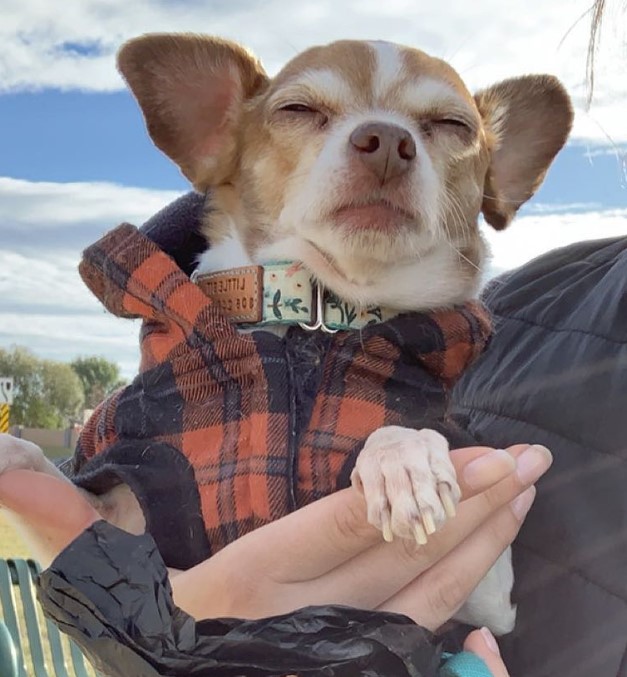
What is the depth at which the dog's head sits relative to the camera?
6.82ft

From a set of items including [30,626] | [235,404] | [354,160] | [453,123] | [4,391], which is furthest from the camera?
[4,391]

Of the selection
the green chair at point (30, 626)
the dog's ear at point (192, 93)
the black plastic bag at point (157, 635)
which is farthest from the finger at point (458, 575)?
the green chair at point (30, 626)

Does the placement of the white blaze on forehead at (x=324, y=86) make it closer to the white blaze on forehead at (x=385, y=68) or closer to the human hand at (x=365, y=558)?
the white blaze on forehead at (x=385, y=68)

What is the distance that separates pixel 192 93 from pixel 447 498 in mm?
1419

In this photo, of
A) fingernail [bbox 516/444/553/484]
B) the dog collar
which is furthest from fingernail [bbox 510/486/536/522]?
the dog collar

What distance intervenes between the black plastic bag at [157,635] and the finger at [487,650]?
13 centimetres

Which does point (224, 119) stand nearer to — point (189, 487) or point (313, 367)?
point (313, 367)

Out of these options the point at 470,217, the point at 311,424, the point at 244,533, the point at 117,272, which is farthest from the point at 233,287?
the point at 470,217

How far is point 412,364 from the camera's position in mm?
2047

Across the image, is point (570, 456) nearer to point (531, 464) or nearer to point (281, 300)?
point (531, 464)

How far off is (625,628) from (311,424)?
0.71 m

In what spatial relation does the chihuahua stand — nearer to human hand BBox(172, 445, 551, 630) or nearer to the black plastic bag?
human hand BBox(172, 445, 551, 630)

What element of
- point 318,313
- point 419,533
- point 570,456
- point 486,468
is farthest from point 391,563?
point 318,313

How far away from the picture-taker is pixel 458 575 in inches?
67.6
